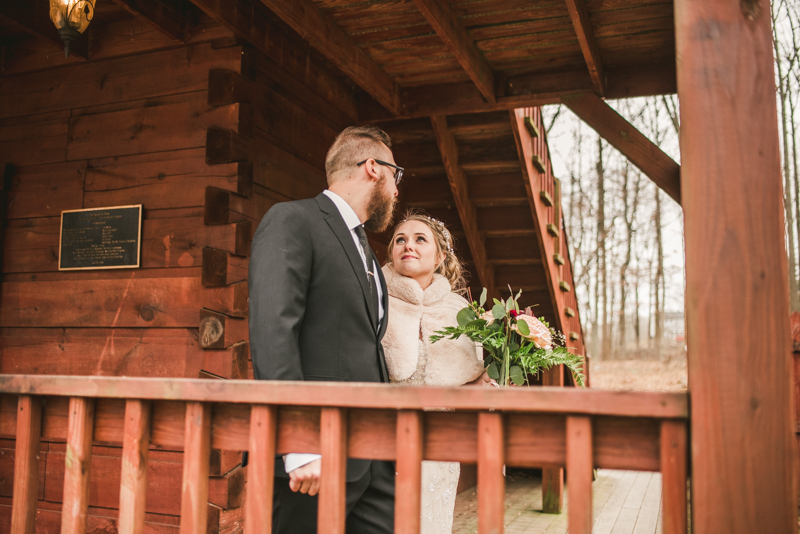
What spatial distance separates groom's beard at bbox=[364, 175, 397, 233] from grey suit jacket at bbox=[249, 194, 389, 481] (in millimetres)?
256

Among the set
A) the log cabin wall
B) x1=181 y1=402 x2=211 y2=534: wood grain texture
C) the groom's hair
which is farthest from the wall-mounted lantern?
x1=181 y1=402 x2=211 y2=534: wood grain texture

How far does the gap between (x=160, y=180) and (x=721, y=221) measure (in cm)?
324

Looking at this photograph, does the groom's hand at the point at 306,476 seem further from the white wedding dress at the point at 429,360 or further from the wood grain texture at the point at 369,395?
the white wedding dress at the point at 429,360

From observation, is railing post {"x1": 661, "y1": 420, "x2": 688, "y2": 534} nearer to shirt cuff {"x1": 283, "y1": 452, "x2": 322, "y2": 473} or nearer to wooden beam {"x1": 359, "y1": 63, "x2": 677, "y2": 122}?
shirt cuff {"x1": 283, "y1": 452, "x2": 322, "y2": 473}

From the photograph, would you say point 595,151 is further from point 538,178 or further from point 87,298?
point 87,298

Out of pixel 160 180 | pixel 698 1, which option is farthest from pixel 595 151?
pixel 698 1

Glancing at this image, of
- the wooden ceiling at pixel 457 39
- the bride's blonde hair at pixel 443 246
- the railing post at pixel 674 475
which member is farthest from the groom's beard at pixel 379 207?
the railing post at pixel 674 475

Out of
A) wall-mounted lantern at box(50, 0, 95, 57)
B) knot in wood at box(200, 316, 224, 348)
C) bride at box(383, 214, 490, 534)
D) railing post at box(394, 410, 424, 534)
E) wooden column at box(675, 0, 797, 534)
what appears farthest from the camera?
knot in wood at box(200, 316, 224, 348)

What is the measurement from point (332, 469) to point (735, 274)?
1.01 m

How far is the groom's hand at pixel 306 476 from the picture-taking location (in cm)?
184

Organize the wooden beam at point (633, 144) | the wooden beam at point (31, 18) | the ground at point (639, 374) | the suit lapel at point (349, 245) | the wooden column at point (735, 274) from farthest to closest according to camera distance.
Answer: the ground at point (639, 374) → the wooden beam at point (633, 144) → the wooden beam at point (31, 18) → the suit lapel at point (349, 245) → the wooden column at point (735, 274)

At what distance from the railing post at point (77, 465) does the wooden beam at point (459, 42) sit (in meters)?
2.37

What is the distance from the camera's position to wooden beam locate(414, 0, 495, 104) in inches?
127

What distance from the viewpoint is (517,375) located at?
264 cm
